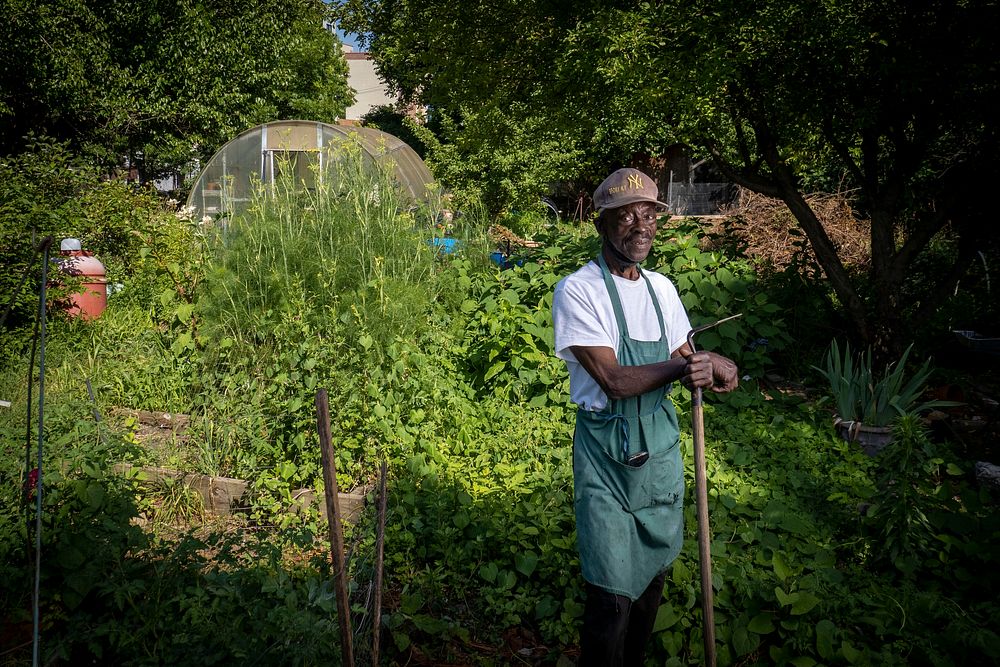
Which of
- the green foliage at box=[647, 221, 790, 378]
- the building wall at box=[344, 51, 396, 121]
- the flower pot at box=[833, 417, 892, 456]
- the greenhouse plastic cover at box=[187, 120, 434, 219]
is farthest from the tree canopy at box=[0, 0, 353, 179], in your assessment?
the building wall at box=[344, 51, 396, 121]

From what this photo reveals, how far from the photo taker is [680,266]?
21.9 ft

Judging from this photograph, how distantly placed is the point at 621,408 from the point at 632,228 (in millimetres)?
621

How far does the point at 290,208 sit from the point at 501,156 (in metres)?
12.2

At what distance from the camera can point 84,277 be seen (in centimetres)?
737

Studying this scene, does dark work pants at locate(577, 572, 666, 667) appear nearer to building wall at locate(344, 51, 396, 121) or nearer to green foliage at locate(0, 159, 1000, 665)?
green foliage at locate(0, 159, 1000, 665)

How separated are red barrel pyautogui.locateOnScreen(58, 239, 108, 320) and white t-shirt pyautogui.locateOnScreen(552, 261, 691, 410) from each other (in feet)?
20.3

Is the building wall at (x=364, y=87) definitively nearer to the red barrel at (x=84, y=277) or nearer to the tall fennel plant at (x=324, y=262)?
the red barrel at (x=84, y=277)

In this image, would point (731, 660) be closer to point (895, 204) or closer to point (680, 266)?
point (680, 266)

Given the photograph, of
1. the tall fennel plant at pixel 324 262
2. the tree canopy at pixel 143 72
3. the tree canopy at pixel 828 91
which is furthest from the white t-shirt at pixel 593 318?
the tree canopy at pixel 143 72

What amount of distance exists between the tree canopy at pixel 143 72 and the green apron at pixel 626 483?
46.0ft

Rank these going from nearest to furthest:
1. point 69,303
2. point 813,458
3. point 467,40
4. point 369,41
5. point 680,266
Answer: point 813,458 < point 680,266 < point 69,303 < point 467,40 < point 369,41

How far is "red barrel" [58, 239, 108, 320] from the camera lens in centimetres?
735

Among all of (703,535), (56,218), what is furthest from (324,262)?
(703,535)

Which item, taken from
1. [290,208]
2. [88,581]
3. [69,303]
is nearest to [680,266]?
[290,208]
